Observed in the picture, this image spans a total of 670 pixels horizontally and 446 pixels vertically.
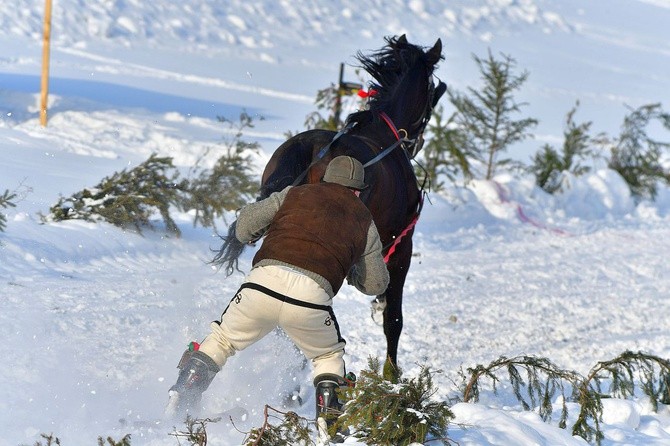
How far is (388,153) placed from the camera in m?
5.25

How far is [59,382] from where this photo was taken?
430cm

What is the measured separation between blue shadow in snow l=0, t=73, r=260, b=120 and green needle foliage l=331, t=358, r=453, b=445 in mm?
11576

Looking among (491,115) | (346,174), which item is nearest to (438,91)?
(346,174)

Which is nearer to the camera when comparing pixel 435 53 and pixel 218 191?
pixel 435 53

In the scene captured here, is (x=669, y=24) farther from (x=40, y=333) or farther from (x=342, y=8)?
(x=40, y=333)

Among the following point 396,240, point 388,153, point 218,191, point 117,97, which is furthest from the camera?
point 117,97

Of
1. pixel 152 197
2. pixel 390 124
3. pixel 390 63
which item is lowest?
pixel 152 197

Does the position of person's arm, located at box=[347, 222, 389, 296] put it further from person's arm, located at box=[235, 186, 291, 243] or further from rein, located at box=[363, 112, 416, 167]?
rein, located at box=[363, 112, 416, 167]

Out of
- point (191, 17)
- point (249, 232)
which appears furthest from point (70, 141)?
point (191, 17)

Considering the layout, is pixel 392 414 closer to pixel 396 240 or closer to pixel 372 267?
pixel 372 267

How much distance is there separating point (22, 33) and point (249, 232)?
17637 mm

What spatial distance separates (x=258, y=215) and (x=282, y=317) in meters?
0.50

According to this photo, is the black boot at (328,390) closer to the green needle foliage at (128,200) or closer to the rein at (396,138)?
the rein at (396,138)

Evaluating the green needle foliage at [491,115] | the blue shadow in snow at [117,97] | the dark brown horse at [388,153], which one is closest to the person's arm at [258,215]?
the dark brown horse at [388,153]
